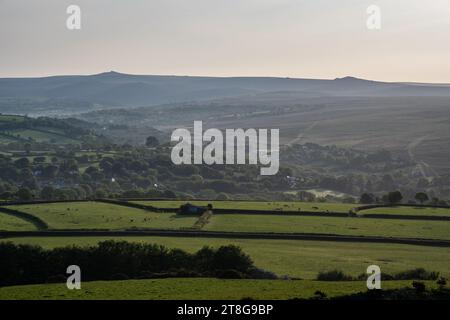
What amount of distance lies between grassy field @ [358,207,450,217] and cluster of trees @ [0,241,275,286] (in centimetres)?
2718

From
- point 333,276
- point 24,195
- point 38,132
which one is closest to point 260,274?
point 333,276

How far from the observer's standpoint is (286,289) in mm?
28125

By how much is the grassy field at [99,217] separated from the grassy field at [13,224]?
1.48m

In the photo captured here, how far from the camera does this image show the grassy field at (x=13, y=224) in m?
A: 49.8

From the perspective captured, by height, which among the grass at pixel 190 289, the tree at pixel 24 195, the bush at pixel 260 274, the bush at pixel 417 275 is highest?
the grass at pixel 190 289

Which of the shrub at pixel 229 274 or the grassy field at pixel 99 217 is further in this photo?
the grassy field at pixel 99 217

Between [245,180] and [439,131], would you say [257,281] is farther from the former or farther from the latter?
[439,131]

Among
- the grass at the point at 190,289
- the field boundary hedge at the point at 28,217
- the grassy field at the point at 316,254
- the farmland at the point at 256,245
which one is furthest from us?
the field boundary hedge at the point at 28,217

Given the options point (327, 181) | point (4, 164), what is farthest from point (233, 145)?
point (4, 164)

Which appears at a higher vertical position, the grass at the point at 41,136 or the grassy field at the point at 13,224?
the grass at the point at 41,136

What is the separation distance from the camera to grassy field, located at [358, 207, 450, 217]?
58125 millimetres

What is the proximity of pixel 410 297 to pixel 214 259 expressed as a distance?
41.7ft

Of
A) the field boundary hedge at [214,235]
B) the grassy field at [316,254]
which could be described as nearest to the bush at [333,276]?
the grassy field at [316,254]

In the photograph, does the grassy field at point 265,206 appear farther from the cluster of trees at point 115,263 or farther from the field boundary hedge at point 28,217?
the cluster of trees at point 115,263
